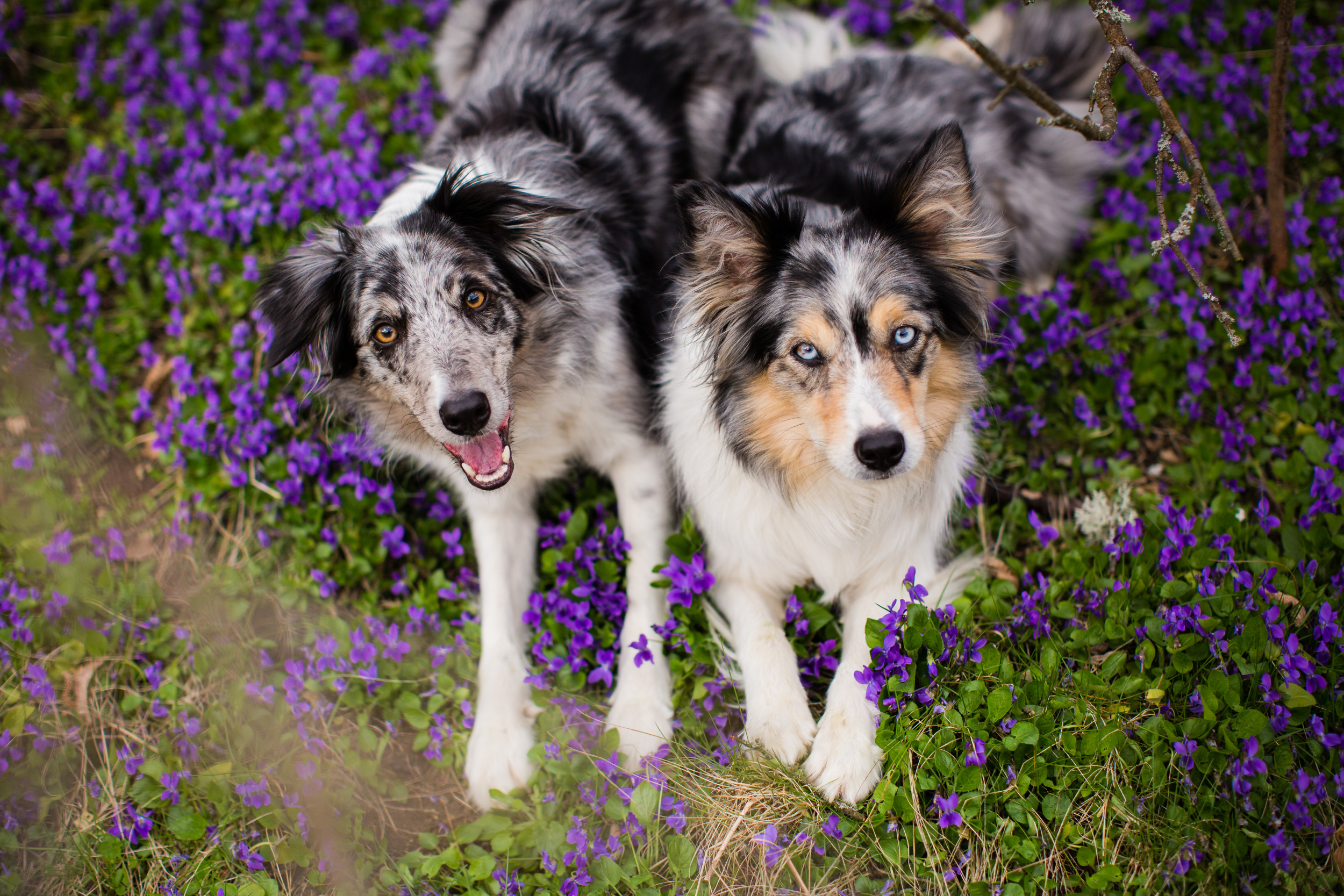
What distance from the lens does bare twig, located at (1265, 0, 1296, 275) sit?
3.29 metres

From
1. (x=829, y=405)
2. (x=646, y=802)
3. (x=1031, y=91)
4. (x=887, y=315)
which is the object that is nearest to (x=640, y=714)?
(x=646, y=802)

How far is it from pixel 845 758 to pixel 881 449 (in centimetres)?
107

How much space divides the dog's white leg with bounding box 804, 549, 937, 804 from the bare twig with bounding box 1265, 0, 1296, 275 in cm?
254

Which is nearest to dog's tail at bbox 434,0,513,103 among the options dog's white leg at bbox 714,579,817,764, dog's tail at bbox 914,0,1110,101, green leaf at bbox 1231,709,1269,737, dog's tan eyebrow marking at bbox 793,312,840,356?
dog's tail at bbox 914,0,1110,101

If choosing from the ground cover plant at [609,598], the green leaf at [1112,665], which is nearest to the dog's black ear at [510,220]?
the ground cover plant at [609,598]

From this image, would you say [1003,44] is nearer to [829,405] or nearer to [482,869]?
[829,405]

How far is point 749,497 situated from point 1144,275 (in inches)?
92.0

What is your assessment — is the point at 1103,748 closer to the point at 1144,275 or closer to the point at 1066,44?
the point at 1144,275

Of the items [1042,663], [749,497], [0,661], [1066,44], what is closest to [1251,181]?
[1066,44]

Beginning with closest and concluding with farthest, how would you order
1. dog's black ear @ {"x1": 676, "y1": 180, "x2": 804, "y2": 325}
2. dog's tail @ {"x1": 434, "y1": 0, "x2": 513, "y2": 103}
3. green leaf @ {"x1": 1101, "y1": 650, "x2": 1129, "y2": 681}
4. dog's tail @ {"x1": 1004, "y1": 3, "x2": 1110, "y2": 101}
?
dog's black ear @ {"x1": 676, "y1": 180, "x2": 804, "y2": 325}, green leaf @ {"x1": 1101, "y1": 650, "x2": 1129, "y2": 681}, dog's tail @ {"x1": 1004, "y1": 3, "x2": 1110, "y2": 101}, dog's tail @ {"x1": 434, "y1": 0, "x2": 513, "y2": 103}

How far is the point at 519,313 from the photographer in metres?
3.28

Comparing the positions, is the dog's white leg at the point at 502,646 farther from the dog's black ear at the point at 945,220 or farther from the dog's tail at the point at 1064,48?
the dog's tail at the point at 1064,48

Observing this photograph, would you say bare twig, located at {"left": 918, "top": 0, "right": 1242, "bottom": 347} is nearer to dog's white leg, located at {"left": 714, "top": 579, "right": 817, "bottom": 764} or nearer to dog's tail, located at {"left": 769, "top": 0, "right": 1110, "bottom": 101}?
dog's tail, located at {"left": 769, "top": 0, "right": 1110, "bottom": 101}

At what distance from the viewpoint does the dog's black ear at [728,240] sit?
106 inches
